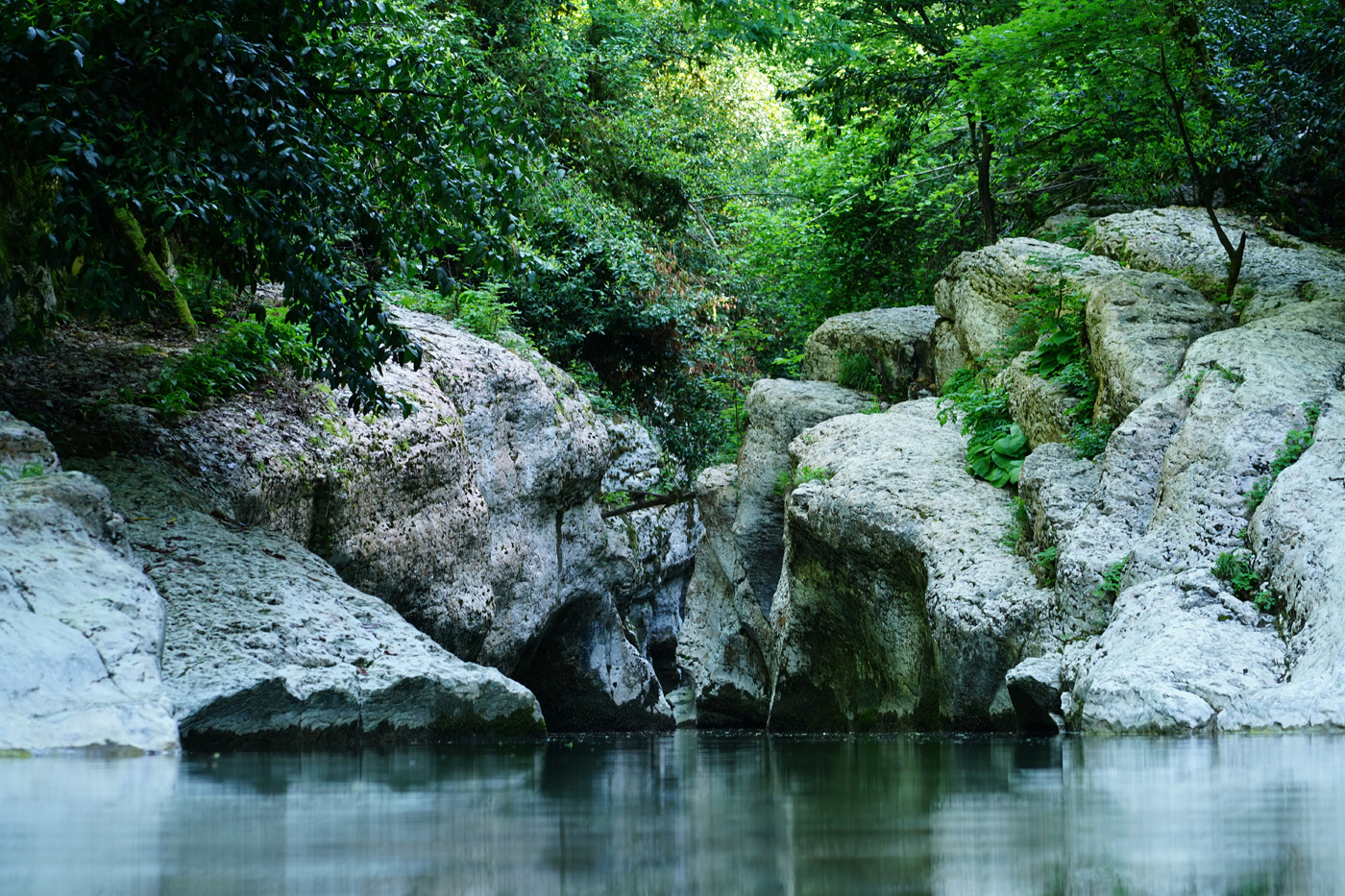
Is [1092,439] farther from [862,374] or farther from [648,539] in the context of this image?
[648,539]

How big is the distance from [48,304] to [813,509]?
7.16m

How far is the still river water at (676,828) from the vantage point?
171cm

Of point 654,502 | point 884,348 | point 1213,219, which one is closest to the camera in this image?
point 1213,219

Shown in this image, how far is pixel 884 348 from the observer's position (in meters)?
16.4

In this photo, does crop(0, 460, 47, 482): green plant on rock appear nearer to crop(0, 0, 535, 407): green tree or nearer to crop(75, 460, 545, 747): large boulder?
crop(75, 460, 545, 747): large boulder

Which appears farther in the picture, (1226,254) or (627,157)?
(627,157)

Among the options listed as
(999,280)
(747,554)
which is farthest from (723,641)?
(999,280)

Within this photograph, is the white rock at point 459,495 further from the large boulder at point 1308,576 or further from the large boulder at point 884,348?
the large boulder at point 1308,576

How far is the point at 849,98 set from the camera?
1783 centimetres

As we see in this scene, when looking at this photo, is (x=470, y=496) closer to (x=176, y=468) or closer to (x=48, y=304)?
(x=176, y=468)

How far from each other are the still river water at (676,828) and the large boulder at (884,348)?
40.6 feet

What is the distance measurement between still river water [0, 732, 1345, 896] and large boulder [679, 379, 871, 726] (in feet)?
40.2

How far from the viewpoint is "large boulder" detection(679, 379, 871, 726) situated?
16.2m

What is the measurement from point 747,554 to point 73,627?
1282 cm
